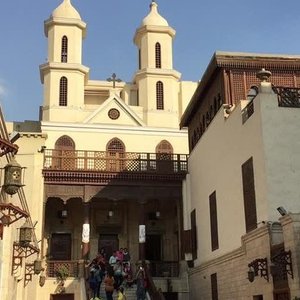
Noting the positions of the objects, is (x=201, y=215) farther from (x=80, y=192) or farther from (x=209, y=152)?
(x=80, y=192)

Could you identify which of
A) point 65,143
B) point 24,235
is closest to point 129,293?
point 24,235

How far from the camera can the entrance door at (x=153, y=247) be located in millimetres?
26719

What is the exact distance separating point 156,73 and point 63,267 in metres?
15.8

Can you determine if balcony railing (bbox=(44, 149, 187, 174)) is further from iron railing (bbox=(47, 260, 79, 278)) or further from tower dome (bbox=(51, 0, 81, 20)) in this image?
tower dome (bbox=(51, 0, 81, 20))

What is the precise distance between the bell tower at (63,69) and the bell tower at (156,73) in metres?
3.70

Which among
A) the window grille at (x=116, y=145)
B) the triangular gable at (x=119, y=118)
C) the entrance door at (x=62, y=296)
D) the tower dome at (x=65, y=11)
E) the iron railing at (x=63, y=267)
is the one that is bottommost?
the entrance door at (x=62, y=296)

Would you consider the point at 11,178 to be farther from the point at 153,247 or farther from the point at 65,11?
the point at 65,11

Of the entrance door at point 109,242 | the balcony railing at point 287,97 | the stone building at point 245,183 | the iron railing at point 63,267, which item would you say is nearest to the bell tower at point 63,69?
the entrance door at point 109,242

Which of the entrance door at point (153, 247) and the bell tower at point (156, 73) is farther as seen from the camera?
the bell tower at point (156, 73)

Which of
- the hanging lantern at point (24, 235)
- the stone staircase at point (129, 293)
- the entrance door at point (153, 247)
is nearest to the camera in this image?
the hanging lantern at point (24, 235)

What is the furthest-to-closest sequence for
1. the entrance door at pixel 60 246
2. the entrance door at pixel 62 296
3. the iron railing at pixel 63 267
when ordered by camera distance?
the entrance door at pixel 60 246 → the iron railing at pixel 63 267 → the entrance door at pixel 62 296

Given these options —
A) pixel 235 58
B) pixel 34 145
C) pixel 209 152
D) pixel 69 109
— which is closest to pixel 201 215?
pixel 209 152

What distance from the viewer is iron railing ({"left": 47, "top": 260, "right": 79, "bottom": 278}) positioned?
22.0 metres

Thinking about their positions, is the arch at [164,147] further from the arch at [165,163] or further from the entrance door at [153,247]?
the entrance door at [153,247]
